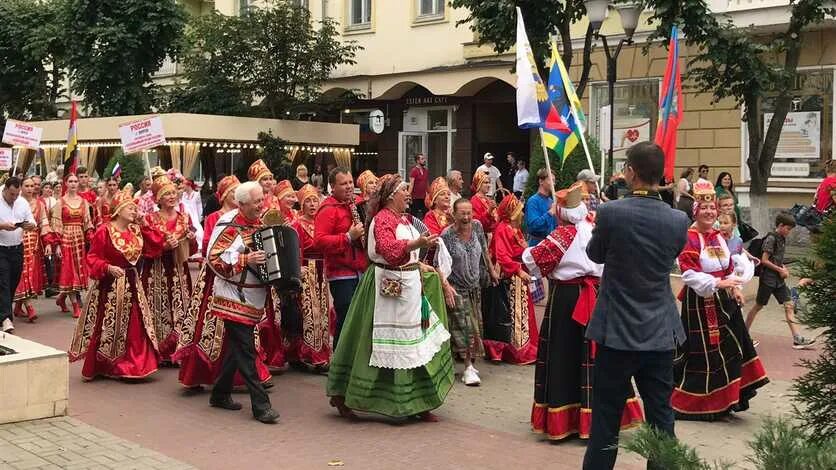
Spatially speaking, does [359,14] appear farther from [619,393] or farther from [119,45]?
[619,393]

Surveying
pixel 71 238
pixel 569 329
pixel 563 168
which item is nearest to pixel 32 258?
pixel 71 238

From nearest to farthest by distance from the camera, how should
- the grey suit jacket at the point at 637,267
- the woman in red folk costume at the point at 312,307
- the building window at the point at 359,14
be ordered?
the grey suit jacket at the point at 637,267 < the woman in red folk costume at the point at 312,307 < the building window at the point at 359,14

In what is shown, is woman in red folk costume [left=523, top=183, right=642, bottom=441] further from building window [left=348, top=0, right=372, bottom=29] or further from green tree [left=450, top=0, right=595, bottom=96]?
building window [left=348, top=0, right=372, bottom=29]

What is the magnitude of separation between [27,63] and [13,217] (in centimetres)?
2901

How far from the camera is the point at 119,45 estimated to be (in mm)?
31156

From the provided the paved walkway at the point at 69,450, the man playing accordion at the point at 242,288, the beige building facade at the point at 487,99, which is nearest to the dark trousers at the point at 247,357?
the man playing accordion at the point at 242,288

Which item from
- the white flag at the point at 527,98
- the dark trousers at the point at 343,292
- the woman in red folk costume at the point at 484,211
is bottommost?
the dark trousers at the point at 343,292

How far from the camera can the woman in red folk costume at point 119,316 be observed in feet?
29.4

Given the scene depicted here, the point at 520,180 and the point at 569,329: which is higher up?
the point at 520,180

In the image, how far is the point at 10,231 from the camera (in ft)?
→ 37.9

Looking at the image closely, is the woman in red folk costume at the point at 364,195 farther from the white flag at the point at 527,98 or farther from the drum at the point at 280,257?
the drum at the point at 280,257

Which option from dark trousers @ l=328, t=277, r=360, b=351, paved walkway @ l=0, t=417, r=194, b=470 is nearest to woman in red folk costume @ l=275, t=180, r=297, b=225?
dark trousers @ l=328, t=277, r=360, b=351

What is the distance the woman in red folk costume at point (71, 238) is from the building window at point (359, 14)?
17145 mm

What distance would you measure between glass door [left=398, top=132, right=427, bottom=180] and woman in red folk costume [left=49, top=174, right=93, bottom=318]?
15.7 meters
